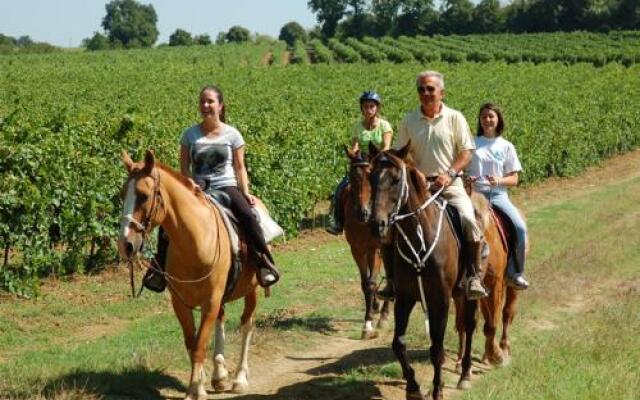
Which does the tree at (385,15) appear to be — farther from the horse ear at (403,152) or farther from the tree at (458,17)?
the horse ear at (403,152)

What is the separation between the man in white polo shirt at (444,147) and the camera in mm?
7805

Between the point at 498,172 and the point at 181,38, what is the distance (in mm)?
134779

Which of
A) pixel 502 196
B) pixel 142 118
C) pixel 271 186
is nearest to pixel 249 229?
pixel 502 196

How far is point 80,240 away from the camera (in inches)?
535

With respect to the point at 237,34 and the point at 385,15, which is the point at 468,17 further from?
the point at 237,34

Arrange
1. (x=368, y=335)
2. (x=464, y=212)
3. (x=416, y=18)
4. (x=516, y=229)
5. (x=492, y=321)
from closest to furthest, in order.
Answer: (x=464, y=212) < (x=492, y=321) < (x=516, y=229) < (x=368, y=335) < (x=416, y=18)

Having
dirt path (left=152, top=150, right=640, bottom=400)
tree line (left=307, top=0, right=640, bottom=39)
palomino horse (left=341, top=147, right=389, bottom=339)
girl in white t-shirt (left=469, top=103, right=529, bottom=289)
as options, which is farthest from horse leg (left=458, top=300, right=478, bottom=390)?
tree line (left=307, top=0, right=640, bottom=39)

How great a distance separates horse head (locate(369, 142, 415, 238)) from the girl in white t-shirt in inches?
91.9

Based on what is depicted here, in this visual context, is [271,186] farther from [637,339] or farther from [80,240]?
[637,339]

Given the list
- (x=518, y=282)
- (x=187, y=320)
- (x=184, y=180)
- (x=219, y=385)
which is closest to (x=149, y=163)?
(x=184, y=180)

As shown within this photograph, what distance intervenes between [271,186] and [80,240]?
502 cm

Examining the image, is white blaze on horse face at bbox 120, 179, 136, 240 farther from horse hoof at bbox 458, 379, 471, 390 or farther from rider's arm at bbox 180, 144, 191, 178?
horse hoof at bbox 458, 379, 471, 390

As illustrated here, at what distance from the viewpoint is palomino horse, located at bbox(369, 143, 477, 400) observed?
23.3 feet

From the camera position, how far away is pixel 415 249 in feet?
24.3
